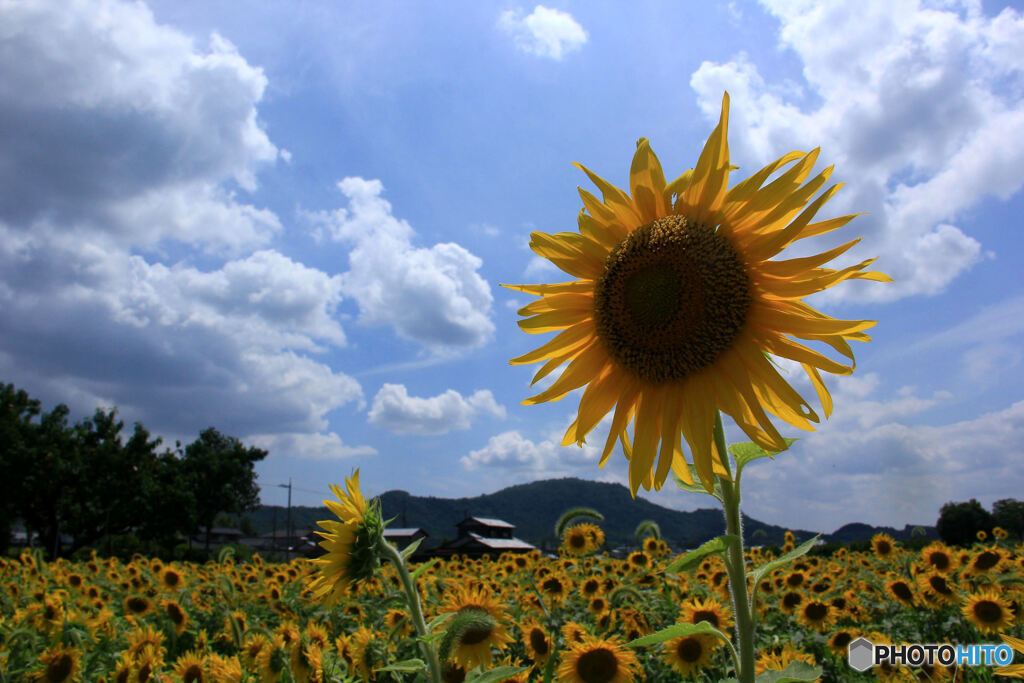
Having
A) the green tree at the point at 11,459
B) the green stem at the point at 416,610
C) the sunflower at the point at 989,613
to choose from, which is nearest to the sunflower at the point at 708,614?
the sunflower at the point at 989,613

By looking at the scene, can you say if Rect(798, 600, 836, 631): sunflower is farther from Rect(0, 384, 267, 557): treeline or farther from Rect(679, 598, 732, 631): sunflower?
Rect(0, 384, 267, 557): treeline

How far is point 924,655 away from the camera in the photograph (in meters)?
3.72

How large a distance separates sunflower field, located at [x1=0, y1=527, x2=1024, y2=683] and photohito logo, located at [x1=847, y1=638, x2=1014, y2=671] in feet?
0.35

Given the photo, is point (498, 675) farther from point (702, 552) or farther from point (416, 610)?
point (702, 552)

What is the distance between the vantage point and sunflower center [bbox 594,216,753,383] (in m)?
1.82

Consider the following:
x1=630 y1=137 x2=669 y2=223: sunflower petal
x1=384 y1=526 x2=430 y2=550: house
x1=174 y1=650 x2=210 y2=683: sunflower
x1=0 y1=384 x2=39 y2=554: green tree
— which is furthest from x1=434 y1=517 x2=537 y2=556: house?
x1=0 y1=384 x2=39 y2=554: green tree

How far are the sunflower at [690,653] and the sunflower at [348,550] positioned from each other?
8.54 ft

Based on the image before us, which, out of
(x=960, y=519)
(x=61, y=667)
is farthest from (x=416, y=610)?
(x=960, y=519)

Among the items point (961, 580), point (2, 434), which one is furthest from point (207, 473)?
point (961, 580)

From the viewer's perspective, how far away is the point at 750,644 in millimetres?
1589

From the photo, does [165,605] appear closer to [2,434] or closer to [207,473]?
[2,434]

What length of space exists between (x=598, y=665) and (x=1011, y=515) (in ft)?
51.0

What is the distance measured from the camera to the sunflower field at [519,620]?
355 cm

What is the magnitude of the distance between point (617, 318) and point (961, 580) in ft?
22.7
